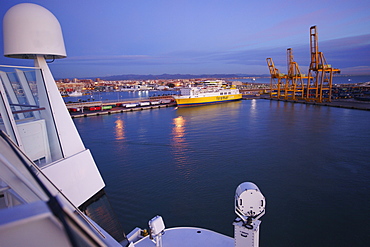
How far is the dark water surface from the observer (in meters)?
4.12

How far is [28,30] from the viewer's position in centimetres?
249

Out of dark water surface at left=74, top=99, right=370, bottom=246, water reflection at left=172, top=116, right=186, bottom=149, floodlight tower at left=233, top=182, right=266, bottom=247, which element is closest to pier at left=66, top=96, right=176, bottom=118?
dark water surface at left=74, top=99, right=370, bottom=246

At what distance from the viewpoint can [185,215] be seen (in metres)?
4.52

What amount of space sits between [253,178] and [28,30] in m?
5.76

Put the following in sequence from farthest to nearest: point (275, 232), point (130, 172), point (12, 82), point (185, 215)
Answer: point (130, 172) < point (185, 215) < point (275, 232) < point (12, 82)

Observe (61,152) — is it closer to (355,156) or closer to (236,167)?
(236,167)

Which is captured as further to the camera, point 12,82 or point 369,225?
point 369,225

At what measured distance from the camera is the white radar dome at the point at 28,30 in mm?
2439

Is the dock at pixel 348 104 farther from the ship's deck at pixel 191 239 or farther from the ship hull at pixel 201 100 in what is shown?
the ship's deck at pixel 191 239

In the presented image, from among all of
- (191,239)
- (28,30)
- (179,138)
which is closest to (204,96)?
(179,138)

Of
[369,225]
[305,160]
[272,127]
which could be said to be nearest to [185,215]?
[369,225]

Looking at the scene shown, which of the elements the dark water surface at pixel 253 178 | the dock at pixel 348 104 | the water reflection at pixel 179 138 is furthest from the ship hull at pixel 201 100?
the dark water surface at pixel 253 178

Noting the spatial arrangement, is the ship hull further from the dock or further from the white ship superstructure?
the white ship superstructure

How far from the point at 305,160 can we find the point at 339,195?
2.31m
